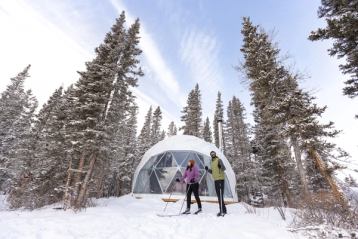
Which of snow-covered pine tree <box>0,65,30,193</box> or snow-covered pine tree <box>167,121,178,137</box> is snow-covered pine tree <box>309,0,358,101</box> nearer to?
snow-covered pine tree <box>0,65,30,193</box>

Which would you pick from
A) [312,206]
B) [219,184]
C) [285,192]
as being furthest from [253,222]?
[285,192]

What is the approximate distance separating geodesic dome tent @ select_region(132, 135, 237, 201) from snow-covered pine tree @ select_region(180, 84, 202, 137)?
15536 mm

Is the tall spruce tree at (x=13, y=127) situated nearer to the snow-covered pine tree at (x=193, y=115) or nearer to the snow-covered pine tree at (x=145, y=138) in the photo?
the snow-covered pine tree at (x=145, y=138)

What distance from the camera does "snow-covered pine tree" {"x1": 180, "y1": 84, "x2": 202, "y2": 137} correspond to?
33.0 m

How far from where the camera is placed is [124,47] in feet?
48.9

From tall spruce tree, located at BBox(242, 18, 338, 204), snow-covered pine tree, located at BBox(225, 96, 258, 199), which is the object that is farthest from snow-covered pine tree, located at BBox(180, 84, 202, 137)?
tall spruce tree, located at BBox(242, 18, 338, 204)

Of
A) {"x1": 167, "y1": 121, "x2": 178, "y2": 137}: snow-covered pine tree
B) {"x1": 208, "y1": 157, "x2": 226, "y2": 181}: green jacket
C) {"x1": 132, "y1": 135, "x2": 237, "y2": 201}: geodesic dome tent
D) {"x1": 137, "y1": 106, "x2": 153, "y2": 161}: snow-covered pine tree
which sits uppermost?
{"x1": 167, "y1": 121, "x2": 178, "y2": 137}: snow-covered pine tree

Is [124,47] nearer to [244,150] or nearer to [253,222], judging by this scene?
[253,222]

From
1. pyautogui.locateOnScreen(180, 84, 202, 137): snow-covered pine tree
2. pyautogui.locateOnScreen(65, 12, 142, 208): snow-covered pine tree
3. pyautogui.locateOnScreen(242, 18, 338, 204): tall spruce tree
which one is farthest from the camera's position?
pyautogui.locateOnScreen(180, 84, 202, 137): snow-covered pine tree

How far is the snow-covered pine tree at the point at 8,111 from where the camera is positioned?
26.8 metres

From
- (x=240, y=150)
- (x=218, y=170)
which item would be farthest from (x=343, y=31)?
(x=240, y=150)

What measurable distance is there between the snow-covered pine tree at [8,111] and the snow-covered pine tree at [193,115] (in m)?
22.9

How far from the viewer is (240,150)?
1227 inches

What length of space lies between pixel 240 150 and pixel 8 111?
31087 mm
